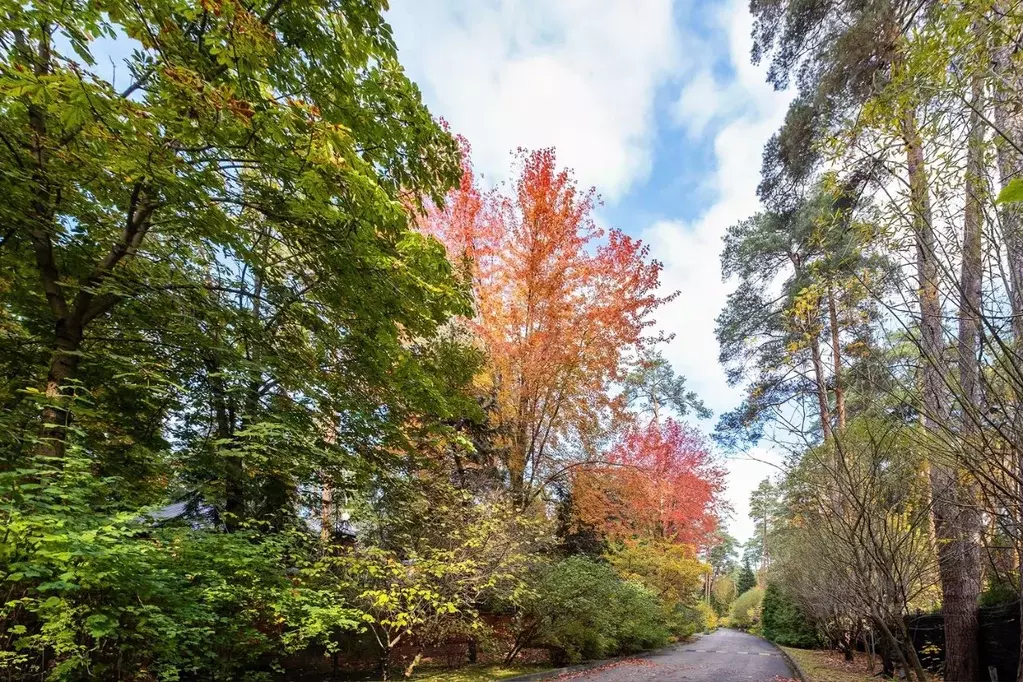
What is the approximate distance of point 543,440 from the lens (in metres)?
12.1

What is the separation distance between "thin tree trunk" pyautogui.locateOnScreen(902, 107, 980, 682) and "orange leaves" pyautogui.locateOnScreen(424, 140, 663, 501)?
6459 millimetres

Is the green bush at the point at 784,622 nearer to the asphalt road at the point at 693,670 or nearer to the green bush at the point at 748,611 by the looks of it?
the asphalt road at the point at 693,670

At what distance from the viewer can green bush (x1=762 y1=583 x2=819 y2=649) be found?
20250 mm

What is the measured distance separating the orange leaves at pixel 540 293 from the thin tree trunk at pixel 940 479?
6459mm

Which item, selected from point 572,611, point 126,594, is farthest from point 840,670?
point 126,594

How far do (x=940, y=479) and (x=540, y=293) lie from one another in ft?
25.1

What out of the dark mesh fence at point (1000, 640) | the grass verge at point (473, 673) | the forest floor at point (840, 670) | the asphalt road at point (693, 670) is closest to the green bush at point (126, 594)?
the grass verge at point (473, 673)

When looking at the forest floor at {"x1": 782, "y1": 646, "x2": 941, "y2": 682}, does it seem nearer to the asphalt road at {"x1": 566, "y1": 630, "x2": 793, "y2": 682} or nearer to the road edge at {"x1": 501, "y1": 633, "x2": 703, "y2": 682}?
the asphalt road at {"x1": 566, "y1": 630, "x2": 793, "y2": 682}

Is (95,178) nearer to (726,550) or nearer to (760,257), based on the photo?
(760,257)

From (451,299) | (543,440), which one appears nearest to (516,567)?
(543,440)

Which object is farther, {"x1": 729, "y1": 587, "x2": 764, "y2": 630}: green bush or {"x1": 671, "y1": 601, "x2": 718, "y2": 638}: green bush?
{"x1": 729, "y1": 587, "x2": 764, "y2": 630}: green bush

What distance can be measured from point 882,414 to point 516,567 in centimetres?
666

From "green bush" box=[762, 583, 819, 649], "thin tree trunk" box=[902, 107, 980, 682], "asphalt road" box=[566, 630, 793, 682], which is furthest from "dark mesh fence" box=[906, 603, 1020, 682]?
"green bush" box=[762, 583, 819, 649]

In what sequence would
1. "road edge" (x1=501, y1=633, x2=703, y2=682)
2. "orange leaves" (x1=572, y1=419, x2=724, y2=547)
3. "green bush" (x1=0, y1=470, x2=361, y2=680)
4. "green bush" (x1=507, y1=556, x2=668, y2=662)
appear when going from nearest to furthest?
"green bush" (x1=0, y1=470, x2=361, y2=680) → "road edge" (x1=501, y1=633, x2=703, y2=682) → "green bush" (x1=507, y1=556, x2=668, y2=662) → "orange leaves" (x1=572, y1=419, x2=724, y2=547)
